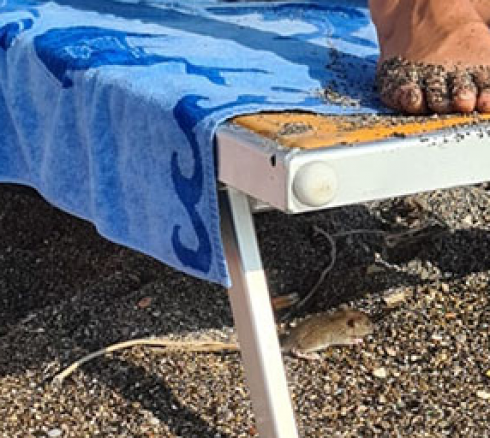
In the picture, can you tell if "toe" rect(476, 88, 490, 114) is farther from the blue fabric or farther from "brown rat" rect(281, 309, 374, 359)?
"brown rat" rect(281, 309, 374, 359)

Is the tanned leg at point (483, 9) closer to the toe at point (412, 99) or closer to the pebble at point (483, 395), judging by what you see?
the toe at point (412, 99)

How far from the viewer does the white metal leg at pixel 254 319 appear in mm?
1573

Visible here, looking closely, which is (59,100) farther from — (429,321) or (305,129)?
(429,321)

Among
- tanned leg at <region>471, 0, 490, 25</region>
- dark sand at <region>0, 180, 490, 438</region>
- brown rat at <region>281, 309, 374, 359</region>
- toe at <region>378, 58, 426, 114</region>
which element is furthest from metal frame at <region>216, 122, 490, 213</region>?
brown rat at <region>281, 309, 374, 359</region>

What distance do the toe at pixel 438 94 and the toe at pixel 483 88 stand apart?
41 millimetres

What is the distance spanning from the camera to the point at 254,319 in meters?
1.59

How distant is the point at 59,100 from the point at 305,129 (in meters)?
0.57

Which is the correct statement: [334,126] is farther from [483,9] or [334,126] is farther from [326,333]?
[326,333]

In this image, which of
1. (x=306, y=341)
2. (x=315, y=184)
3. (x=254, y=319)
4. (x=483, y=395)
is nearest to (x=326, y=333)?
(x=306, y=341)

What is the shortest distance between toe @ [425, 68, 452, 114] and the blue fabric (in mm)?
97

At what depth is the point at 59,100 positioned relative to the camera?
1.94 metres

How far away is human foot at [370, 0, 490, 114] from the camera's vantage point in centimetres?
161

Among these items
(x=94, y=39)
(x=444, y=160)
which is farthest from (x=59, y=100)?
(x=444, y=160)

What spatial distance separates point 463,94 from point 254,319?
41 centimetres
